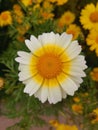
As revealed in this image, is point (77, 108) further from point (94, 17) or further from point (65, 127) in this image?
point (94, 17)

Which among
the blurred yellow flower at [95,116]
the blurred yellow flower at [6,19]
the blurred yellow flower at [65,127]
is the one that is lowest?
the blurred yellow flower at [65,127]

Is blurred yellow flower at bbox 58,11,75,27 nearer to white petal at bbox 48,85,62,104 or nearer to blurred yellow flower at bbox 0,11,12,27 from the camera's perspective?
blurred yellow flower at bbox 0,11,12,27

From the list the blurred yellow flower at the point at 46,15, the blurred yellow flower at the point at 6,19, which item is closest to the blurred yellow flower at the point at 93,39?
the blurred yellow flower at the point at 46,15

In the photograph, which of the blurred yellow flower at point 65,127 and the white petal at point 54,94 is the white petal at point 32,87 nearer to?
the white petal at point 54,94

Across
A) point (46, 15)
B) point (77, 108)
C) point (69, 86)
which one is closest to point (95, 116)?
point (77, 108)

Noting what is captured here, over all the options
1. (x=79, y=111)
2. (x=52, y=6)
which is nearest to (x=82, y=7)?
(x=52, y=6)

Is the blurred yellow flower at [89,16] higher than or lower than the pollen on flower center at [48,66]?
higher

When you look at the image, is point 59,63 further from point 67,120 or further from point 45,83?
point 67,120

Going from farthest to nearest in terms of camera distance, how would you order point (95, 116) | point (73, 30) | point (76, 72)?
point (73, 30) < point (95, 116) < point (76, 72)
